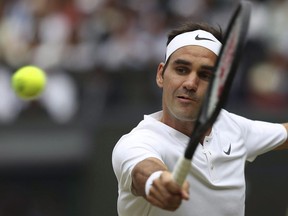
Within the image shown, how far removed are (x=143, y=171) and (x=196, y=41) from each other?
1256mm

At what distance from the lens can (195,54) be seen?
18.9ft

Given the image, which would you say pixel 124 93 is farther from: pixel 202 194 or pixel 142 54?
pixel 202 194

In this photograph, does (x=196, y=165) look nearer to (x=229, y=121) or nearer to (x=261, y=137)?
(x=229, y=121)

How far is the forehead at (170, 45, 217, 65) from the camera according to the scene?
573 centimetres

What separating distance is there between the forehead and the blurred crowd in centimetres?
644

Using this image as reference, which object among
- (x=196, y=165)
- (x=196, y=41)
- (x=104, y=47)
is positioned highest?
(x=196, y=41)

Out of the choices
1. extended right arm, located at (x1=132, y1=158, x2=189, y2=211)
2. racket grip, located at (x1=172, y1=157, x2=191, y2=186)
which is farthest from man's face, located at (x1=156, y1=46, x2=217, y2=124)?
racket grip, located at (x1=172, y1=157, x2=191, y2=186)

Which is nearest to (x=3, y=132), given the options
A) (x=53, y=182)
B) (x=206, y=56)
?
(x=53, y=182)

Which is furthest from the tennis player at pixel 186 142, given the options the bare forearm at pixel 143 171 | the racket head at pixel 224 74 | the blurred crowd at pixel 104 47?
the blurred crowd at pixel 104 47

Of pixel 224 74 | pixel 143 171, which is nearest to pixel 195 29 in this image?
pixel 224 74

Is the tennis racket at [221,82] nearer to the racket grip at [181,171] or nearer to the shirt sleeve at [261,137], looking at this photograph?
the racket grip at [181,171]

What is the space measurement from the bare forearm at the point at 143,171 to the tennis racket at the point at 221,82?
0.28 metres

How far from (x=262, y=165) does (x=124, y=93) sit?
2249 mm

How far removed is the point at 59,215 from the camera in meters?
12.1
